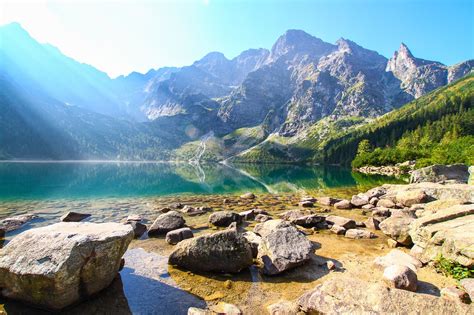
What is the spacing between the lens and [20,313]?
888cm

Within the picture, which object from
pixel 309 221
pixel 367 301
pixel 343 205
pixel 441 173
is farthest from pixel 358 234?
pixel 441 173

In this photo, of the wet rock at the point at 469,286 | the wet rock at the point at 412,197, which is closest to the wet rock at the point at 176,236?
the wet rock at the point at 469,286

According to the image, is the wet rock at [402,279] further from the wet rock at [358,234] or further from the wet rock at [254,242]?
the wet rock at [358,234]

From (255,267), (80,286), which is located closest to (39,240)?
(80,286)

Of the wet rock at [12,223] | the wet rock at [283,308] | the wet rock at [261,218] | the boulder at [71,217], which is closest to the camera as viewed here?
the wet rock at [283,308]

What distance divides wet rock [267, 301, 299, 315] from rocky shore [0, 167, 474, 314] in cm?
4

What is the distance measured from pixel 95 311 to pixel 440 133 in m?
190

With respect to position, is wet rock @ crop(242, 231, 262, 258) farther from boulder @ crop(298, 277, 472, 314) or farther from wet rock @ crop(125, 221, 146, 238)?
wet rock @ crop(125, 221, 146, 238)

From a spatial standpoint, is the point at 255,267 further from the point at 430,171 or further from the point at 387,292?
the point at 430,171

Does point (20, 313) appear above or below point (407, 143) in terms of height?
below

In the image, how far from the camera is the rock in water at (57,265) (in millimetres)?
8758

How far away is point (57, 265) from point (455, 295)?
13.7 meters

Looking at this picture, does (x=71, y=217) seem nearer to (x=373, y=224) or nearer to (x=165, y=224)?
(x=165, y=224)

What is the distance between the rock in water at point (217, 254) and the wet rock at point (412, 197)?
22919mm
